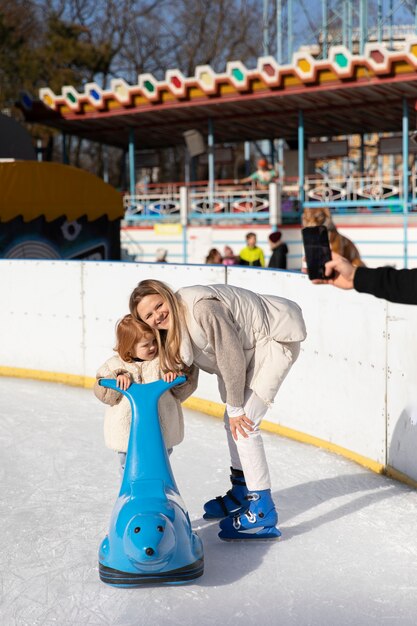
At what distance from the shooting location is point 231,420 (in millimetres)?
3434

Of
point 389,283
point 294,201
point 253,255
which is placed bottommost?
point 253,255

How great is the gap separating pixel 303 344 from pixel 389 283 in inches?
136

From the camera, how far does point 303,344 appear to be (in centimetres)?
550

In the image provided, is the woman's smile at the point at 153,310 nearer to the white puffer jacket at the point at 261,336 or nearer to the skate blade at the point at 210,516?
the white puffer jacket at the point at 261,336

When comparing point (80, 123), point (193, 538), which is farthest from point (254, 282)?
point (80, 123)

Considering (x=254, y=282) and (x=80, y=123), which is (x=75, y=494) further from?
(x=80, y=123)

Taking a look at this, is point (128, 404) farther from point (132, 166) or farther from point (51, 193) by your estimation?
point (132, 166)

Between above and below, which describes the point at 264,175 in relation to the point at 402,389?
above

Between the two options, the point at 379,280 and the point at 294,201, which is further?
the point at 294,201

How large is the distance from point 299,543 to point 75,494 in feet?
4.01

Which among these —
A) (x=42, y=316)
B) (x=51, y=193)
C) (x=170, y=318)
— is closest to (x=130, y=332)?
(x=170, y=318)

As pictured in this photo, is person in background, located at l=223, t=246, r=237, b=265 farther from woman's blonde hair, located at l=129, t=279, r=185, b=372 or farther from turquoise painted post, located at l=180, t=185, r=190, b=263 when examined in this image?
woman's blonde hair, located at l=129, t=279, r=185, b=372

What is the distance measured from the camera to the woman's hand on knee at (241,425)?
3416 mm

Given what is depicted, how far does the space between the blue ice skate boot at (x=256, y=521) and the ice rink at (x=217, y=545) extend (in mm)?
46
